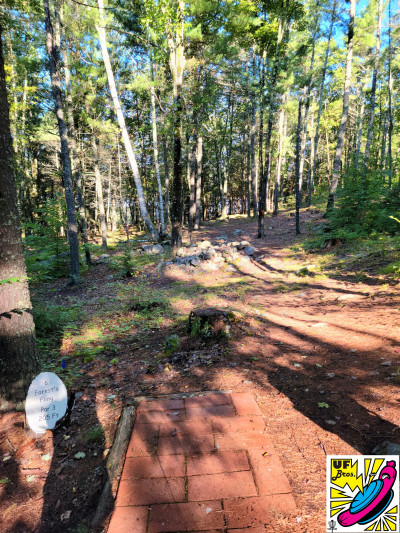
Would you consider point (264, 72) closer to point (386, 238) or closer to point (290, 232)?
point (290, 232)

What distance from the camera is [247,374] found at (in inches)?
136

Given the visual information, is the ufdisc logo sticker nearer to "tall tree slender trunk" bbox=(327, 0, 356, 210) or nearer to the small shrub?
the small shrub

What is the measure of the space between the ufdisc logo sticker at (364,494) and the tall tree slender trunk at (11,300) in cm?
307

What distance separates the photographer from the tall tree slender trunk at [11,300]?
9.00ft

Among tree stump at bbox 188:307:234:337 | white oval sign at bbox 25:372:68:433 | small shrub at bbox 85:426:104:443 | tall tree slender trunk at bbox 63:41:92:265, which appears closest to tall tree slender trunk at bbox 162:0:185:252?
tall tree slender trunk at bbox 63:41:92:265

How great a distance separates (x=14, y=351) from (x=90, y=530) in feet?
6.22

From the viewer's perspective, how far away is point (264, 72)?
44.2ft

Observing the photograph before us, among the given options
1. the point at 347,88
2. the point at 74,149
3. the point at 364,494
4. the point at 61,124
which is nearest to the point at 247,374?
the point at 364,494

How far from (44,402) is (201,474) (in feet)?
5.78

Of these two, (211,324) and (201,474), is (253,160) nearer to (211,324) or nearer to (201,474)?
(211,324)

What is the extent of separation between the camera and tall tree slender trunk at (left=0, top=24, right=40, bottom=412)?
2.74 meters

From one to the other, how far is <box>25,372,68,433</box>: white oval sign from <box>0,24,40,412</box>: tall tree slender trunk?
0.37m

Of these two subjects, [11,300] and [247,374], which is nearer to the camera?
[11,300]

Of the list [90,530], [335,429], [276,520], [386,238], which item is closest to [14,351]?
[90,530]
